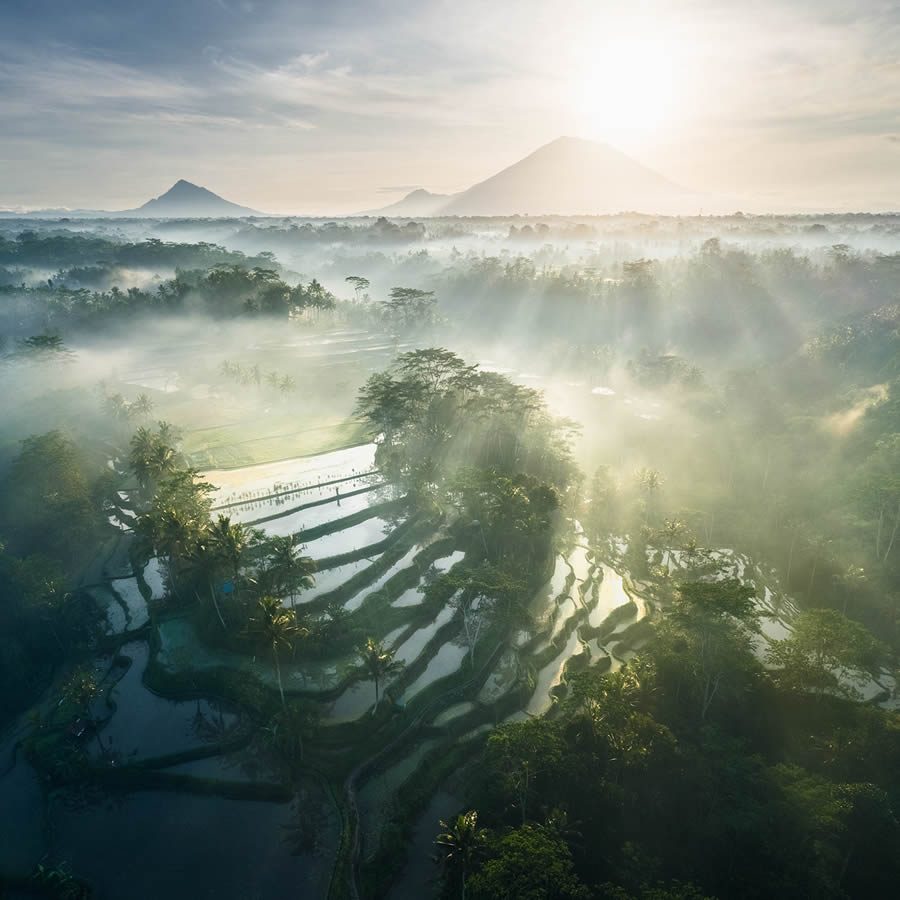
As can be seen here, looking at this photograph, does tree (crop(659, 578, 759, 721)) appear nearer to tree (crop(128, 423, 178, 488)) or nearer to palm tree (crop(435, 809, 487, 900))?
palm tree (crop(435, 809, 487, 900))

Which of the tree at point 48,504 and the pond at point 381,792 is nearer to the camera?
the pond at point 381,792

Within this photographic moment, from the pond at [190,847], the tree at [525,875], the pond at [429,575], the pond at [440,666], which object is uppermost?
the tree at [525,875]

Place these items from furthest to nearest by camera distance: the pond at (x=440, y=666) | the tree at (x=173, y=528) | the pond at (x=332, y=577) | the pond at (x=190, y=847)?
the pond at (x=332, y=577) < the tree at (x=173, y=528) < the pond at (x=440, y=666) < the pond at (x=190, y=847)

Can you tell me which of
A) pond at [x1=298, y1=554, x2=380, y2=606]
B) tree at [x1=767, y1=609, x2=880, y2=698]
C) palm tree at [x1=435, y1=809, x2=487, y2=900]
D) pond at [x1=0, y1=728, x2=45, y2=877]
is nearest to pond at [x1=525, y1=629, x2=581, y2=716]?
palm tree at [x1=435, y1=809, x2=487, y2=900]

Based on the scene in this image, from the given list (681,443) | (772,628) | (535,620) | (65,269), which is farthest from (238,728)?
(65,269)

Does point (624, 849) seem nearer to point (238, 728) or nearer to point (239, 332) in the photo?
point (238, 728)

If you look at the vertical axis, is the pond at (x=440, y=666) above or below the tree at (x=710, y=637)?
below

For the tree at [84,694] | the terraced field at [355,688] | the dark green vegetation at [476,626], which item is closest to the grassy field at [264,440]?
the dark green vegetation at [476,626]

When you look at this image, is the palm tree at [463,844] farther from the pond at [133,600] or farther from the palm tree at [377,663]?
the pond at [133,600]
